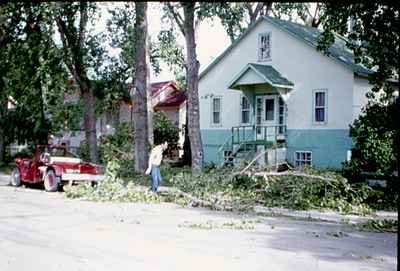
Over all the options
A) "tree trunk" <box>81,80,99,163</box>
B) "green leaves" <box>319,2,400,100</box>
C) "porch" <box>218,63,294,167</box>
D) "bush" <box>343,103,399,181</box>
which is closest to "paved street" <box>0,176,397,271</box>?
"green leaves" <box>319,2,400,100</box>

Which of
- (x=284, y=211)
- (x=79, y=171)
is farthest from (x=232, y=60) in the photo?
(x=284, y=211)

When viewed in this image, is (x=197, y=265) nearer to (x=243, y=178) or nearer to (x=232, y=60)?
(x=243, y=178)

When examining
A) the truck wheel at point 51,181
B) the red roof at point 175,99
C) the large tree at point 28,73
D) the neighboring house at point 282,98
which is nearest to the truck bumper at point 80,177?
the truck wheel at point 51,181

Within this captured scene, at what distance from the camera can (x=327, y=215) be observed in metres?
13.8

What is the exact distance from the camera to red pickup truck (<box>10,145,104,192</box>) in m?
18.6

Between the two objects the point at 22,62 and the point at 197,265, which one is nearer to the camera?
the point at 197,265

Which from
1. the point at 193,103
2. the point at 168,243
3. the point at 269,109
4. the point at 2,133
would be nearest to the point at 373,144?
the point at 193,103

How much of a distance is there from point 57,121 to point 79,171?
839 inches

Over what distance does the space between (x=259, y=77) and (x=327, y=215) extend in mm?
12727

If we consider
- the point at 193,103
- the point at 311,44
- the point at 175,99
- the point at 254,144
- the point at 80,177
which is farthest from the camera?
the point at 175,99

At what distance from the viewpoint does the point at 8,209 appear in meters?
13.9

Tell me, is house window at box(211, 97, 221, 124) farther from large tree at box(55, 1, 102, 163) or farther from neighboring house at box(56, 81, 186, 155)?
neighboring house at box(56, 81, 186, 155)

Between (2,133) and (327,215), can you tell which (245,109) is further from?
(2,133)

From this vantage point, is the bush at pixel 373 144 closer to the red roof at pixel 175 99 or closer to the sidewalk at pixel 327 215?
the sidewalk at pixel 327 215
